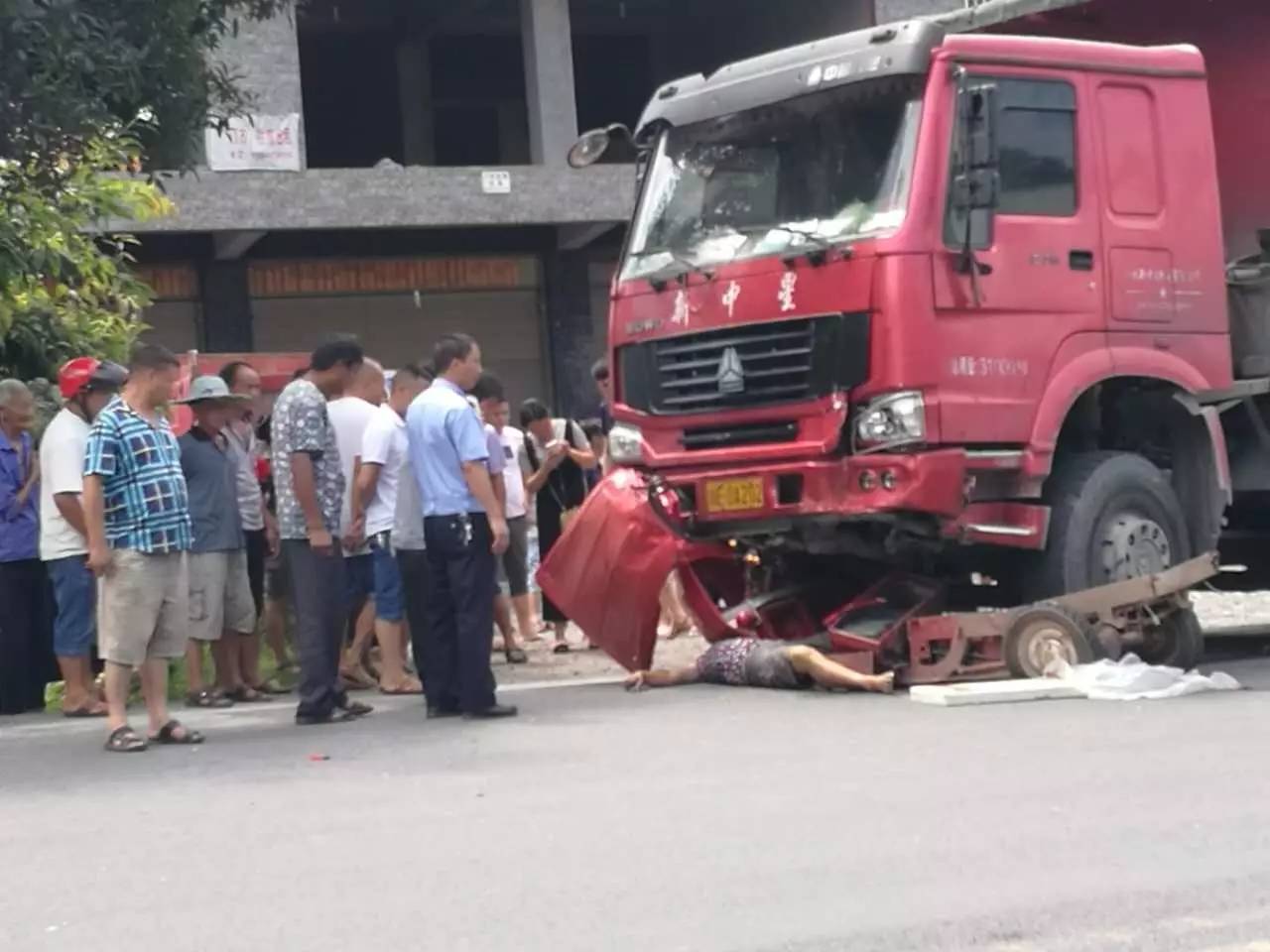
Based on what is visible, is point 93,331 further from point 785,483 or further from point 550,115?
point 550,115

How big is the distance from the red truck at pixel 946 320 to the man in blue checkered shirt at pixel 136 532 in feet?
8.38

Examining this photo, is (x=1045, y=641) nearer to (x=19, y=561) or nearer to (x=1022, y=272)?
(x=1022, y=272)

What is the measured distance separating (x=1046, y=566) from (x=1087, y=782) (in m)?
2.89

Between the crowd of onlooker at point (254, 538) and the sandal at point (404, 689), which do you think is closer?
the crowd of onlooker at point (254, 538)

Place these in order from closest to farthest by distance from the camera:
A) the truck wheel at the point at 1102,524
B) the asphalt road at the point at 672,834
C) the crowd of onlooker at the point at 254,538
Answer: the asphalt road at the point at 672,834 < the crowd of onlooker at the point at 254,538 < the truck wheel at the point at 1102,524

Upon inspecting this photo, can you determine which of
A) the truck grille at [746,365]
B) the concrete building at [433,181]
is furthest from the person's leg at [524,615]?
the concrete building at [433,181]

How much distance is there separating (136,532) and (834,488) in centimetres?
311

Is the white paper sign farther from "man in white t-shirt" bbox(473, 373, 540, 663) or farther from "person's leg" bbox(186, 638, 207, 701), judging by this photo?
"person's leg" bbox(186, 638, 207, 701)

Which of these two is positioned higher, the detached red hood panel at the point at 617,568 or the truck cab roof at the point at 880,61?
the truck cab roof at the point at 880,61

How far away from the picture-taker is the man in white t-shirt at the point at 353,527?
10766 millimetres

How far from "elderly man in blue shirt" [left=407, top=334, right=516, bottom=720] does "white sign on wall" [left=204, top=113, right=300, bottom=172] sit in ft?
40.8

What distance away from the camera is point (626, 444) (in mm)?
10773

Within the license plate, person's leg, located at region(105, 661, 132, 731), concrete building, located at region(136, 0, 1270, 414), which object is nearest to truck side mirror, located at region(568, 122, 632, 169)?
the license plate

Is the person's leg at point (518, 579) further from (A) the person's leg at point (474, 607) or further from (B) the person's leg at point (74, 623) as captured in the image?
(A) the person's leg at point (474, 607)
